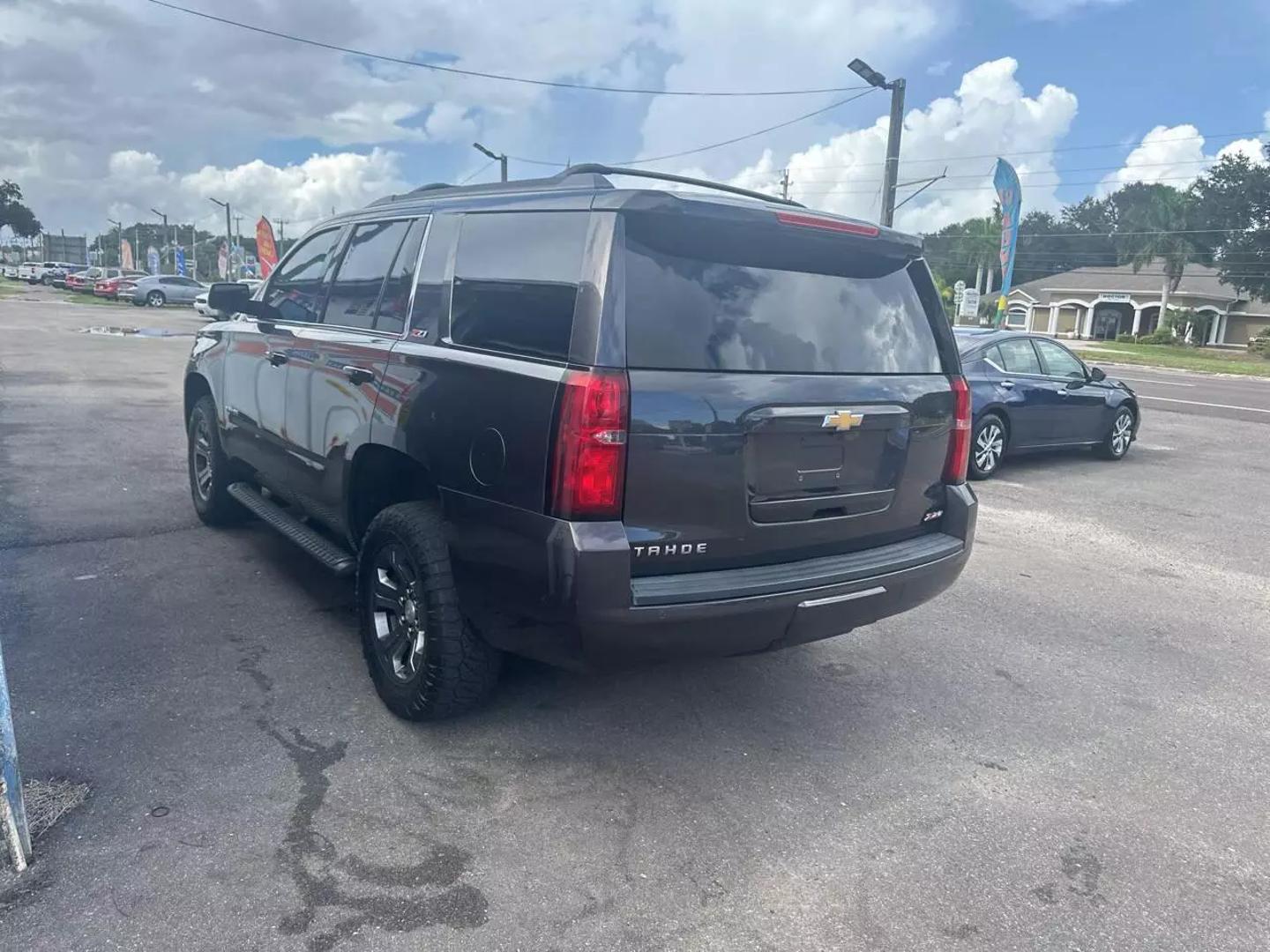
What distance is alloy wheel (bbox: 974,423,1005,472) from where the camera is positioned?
9.55 m

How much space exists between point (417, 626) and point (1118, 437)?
9909mm

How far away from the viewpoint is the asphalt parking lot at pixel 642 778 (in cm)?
272

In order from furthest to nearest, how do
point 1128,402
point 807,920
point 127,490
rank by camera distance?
1. point 1128,402
2. point 127,490
3. point 807,920

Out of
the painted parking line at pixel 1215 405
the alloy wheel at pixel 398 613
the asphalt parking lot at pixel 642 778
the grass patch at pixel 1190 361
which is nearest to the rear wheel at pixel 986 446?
the asphalt parking lot at pixel 642 778

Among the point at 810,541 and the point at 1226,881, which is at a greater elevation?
the point at 810,541

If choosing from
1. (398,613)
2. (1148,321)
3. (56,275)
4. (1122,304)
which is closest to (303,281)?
(398,613)

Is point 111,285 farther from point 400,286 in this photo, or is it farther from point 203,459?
point 400,286

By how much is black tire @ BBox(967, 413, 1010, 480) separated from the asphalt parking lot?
3562 millimetres

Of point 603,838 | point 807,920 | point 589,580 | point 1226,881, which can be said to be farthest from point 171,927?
point 1226,881

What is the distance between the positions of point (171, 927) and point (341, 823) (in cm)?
60

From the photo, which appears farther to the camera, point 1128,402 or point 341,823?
point 1128,402

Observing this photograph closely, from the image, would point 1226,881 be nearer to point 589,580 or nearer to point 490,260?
point 589,580

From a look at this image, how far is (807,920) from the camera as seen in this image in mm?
2742

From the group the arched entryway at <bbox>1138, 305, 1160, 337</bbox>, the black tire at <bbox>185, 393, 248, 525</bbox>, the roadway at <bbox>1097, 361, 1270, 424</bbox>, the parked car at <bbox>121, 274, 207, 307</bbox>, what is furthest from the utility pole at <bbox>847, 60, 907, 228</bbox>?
the arched entryway at <bbox>1138, 305, 1160, 337</bbox>
